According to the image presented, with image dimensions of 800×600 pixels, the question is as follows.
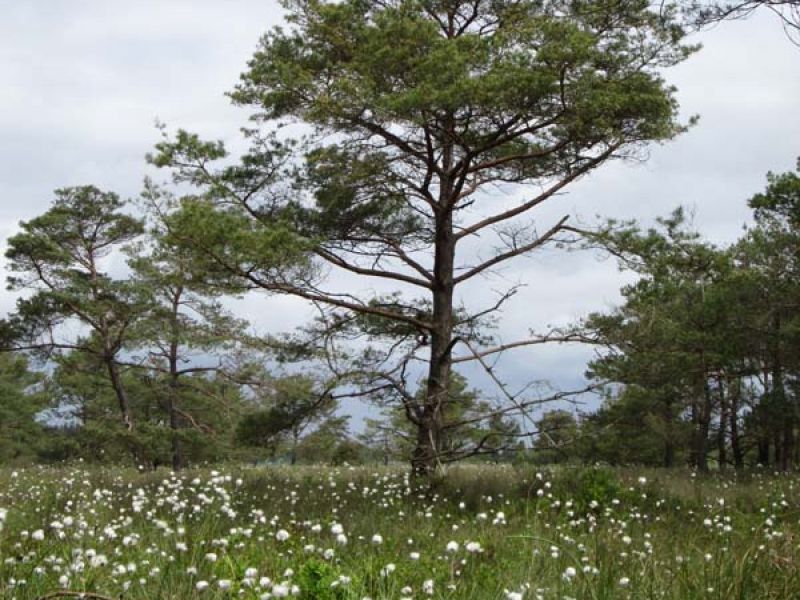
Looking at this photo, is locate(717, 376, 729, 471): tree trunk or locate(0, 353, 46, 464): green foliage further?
locate(0, 353, 46, 464): green foliage

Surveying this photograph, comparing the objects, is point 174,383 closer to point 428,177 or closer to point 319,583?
point 428,177

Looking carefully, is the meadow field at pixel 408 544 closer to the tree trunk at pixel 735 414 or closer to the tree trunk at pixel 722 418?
the tree trunk at pixel 722 418

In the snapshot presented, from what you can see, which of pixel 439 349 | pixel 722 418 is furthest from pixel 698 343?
pixel 722 418

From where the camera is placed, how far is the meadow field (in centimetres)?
394

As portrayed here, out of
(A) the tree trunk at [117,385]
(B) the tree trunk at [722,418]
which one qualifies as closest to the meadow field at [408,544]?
(B) the tree trunk at [722,418]

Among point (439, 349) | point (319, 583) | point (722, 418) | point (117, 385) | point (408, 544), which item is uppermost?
point (439, 349)

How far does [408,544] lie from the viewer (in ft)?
22.0

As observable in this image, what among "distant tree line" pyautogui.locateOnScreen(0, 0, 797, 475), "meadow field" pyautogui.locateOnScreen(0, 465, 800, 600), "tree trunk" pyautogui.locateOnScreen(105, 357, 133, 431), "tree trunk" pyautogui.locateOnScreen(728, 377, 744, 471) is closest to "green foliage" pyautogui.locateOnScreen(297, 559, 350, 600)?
"meadow field" pyautogui.locateOnScreen(0, 465, 800, 600)

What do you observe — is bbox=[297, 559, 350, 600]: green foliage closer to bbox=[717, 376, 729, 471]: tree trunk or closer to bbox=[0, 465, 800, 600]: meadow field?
bbox=[0, 465, 800, 600]: meadow field

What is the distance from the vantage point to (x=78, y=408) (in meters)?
46.4

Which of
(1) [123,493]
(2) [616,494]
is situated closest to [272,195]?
(1) [123,493]

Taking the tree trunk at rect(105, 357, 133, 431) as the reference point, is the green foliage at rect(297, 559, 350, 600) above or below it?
below

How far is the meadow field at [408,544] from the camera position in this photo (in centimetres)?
394

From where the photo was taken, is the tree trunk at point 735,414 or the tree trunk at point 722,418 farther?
the tree trunk at point 735,414
